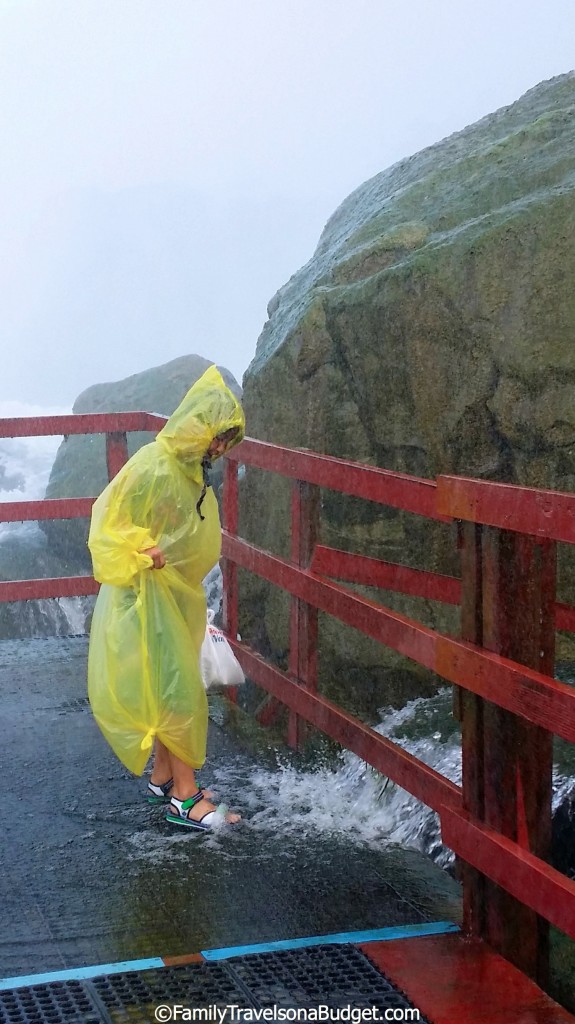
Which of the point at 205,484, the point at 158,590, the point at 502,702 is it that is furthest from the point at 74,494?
the point at 502,702

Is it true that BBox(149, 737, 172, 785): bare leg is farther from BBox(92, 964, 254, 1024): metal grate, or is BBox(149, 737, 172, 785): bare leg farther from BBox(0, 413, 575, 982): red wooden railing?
BBox(92, 964, 254, 1024): metal grate

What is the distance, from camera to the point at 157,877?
12.3 feet

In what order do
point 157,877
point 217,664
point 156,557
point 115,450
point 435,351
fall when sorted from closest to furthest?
point 157,877
point 156,557
point 217,664
point 435,351
point 115,450

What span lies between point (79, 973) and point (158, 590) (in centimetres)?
129

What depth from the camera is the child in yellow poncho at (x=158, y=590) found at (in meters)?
4.03

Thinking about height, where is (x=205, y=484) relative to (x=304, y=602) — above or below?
above

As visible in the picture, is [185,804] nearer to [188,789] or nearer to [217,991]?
[188,789]

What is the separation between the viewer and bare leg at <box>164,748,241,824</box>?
4.13 m

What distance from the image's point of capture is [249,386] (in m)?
6.94

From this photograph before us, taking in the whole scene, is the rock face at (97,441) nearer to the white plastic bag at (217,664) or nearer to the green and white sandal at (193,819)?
the white plastic bag at (217,664)

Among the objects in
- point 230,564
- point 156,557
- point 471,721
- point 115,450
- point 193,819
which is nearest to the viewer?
point 471,721

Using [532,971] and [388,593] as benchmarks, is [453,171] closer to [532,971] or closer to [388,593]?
[388,593]

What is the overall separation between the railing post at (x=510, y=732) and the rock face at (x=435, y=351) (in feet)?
7.84

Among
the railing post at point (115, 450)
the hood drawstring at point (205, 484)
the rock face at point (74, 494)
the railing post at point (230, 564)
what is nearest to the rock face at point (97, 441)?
the rock face at point (74, 494)
